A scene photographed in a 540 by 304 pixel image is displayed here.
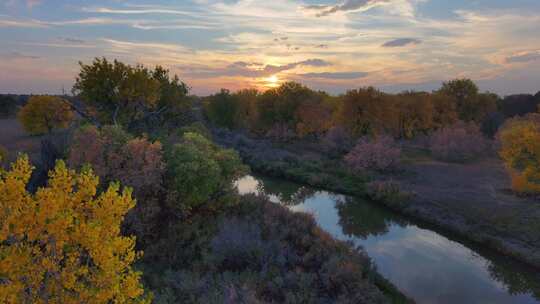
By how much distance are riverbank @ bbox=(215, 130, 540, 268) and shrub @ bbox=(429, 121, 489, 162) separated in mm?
2623

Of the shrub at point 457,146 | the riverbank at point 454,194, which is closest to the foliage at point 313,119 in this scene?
the riverbank at point 454,194

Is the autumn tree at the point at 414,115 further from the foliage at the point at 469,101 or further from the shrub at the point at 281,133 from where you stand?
the shrub at the point at 281,133

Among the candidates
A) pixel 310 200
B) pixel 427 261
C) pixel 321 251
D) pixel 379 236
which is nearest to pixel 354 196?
pixel 310 200

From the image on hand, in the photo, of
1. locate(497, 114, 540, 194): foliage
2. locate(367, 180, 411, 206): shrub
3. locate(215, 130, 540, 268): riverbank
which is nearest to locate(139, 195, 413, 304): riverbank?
locate(215, 130, 540, 268): riverbank

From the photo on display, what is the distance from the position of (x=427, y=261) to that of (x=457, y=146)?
105 feet

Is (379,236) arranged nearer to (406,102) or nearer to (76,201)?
(76,201)

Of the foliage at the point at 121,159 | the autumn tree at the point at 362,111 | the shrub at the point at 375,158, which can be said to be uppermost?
the autumn tree at the point at 362,111

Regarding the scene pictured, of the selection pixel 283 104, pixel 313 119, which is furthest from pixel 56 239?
pixel 283 104

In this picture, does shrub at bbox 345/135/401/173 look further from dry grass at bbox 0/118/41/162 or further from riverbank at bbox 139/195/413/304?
dry grass at bbox 0/118/41/162

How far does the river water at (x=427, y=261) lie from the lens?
18.2m

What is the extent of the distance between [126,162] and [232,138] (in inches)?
1836

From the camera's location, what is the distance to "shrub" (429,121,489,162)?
161 feet

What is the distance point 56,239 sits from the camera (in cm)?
609

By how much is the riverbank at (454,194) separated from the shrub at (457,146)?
2623 mm
